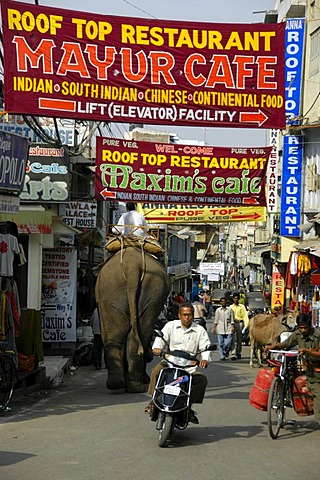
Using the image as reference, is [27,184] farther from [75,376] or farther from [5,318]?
[5,318]

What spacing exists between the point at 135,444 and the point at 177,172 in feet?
29.1

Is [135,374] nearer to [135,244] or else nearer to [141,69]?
[135,244]

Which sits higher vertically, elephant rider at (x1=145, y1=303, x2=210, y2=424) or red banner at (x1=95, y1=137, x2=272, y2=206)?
red banner at (x1=95, y1=137, x2=272, y2=206)

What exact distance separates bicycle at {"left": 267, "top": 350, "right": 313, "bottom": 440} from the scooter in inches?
41.2

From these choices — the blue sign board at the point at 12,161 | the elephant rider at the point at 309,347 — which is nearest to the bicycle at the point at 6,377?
the blue sign board at the point at 12,161

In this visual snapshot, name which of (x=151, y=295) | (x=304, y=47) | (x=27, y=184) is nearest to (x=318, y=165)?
(x=304, y=47)

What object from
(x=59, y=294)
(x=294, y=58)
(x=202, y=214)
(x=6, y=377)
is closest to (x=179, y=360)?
(x=6, y=377)

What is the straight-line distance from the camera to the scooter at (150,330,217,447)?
9664 millimetres

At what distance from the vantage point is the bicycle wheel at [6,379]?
40.2 ft

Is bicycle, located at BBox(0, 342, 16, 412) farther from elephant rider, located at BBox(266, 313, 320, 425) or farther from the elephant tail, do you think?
elephant rider, located at BBox(266, 313, 320, 425)

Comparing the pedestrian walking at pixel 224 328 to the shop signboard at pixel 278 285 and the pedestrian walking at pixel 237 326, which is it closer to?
the pedestrian walking at pixel 237 326

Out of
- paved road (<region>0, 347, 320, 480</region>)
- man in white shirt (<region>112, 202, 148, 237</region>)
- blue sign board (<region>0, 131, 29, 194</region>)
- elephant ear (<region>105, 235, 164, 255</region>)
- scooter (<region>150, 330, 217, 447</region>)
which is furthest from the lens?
man in white shirt (<region>112, 202, 148, 237</region>)

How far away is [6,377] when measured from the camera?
12367mm

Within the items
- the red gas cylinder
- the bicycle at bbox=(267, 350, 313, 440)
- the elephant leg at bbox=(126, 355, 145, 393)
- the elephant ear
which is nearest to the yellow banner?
the elephant ear
